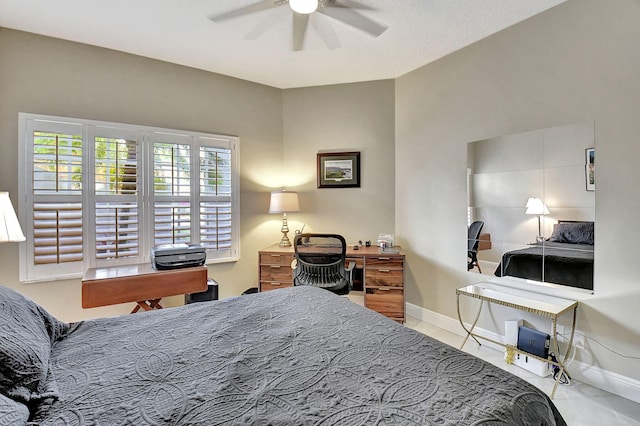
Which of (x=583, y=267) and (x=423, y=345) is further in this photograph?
(x=583, y=267)

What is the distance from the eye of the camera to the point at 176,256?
290 cm

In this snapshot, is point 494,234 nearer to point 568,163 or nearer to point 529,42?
point 568,163

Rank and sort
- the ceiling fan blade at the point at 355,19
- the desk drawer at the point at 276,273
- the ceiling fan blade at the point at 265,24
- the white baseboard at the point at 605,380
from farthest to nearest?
the desk drawer at the point at 276,273, the ceiling fan blade at the point at 265,24, the ceiling fan blade at the point at 355,19, the white baseboard at the point at 605,380

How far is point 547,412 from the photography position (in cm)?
99

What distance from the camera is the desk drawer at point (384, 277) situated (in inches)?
129

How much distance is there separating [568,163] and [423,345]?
1.98 m

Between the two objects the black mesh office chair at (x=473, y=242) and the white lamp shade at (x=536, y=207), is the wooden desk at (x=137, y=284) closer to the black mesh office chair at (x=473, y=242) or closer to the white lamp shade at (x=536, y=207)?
the black mesh office chair at (x=473, y=242)

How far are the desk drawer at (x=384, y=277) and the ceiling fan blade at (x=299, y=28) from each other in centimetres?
221

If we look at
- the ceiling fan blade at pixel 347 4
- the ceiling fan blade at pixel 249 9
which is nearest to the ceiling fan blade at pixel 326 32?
the ceiling fan blade at pixel 347 4

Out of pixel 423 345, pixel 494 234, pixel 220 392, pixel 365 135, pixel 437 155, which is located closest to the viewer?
pixel 220 392

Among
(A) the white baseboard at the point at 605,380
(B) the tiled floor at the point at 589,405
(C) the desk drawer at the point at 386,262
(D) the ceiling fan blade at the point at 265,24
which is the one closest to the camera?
(B) the tiled floor at the point at 589,405

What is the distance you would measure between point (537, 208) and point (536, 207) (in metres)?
0.01

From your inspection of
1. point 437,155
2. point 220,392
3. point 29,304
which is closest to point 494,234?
point 437,155

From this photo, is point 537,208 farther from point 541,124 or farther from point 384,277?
point 384,277
